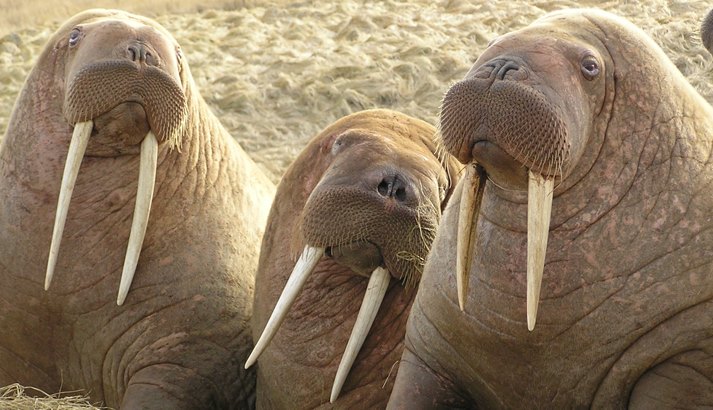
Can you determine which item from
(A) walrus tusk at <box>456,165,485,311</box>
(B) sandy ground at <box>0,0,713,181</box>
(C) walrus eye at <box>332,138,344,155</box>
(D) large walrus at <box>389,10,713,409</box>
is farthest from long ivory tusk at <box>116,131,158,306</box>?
(B) sandy ground at <box>0,0,713,181</box>

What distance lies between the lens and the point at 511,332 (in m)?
5.75

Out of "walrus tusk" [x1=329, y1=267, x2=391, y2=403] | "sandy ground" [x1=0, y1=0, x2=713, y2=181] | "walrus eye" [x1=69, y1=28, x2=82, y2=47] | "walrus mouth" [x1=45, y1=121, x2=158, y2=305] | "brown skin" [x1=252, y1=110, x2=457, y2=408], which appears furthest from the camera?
"sandy ground" [x1=0, y1=0, x2=713, y2=181]

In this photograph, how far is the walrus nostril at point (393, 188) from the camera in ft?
21.0

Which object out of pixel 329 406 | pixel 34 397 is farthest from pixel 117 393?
pixel 329 406

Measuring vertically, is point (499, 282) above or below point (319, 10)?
above

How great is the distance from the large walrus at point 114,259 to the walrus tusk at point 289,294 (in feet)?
2.88

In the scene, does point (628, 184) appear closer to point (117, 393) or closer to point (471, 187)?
point (471, 187)

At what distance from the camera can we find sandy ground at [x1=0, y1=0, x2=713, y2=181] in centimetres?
1134

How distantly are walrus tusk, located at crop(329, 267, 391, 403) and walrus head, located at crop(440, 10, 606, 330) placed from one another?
Result: 2.87 ft

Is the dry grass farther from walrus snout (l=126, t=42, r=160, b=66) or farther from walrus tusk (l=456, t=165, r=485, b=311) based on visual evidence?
walrus tusk (l=456, t=165, r=485, b=311)

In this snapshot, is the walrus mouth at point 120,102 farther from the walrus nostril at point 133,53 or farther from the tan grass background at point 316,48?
the tan grass background at point 316,48

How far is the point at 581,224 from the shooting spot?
5.68m

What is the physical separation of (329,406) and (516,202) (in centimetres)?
158

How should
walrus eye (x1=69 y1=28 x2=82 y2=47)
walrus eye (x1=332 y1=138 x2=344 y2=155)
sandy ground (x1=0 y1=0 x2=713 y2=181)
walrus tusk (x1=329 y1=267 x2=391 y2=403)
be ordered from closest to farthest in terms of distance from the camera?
walrus tusk (x1=329 y1=267 x2=391 y2=403) → walrus eye (x1=332 y1=138 x2=344 y2=155) → walrus eye (x1=69 y1=28 x2=82 y2=47) → sandy ground (x1=0 y1=0 x2=713 y2=181)
